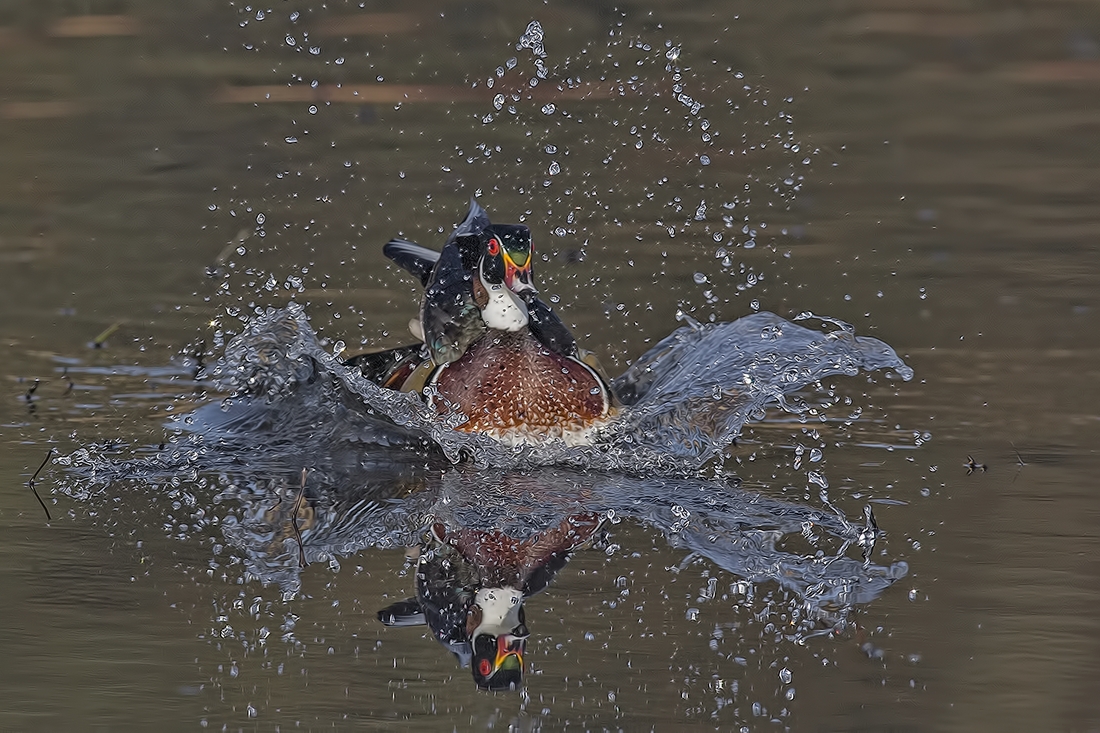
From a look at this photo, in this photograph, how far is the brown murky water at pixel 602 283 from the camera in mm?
4117

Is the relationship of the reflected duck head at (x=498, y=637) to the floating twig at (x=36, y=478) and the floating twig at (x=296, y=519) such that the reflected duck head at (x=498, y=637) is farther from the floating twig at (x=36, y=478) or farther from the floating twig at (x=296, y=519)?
the floating twig at (x=36, y=478)

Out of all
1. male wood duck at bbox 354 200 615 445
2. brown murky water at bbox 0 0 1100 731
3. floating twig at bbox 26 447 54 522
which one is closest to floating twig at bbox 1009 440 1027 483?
brown murky water at bbox 0 0 1100 731

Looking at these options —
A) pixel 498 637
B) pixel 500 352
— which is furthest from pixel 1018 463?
pixel 498 637

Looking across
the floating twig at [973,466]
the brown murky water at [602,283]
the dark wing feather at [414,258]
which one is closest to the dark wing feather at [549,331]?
the dark wing feather at [414,258]

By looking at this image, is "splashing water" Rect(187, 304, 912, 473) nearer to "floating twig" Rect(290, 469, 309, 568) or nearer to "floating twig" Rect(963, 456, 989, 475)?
"floating twig" Rect(290, 469, 309, 568)

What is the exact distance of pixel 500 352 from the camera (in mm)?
6359

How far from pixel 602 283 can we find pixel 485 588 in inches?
158

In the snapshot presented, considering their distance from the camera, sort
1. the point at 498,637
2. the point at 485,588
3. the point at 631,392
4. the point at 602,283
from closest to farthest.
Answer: the point at 498,637 < the point at 485,588 < the point at 631,392 < the point at 602,283

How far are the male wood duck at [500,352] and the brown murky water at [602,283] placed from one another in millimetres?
704

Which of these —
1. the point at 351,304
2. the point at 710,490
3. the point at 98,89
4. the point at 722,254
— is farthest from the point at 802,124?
the point at 710,490

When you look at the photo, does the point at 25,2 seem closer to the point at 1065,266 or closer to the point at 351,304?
the point at 351,304

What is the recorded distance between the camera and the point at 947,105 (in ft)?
39.8

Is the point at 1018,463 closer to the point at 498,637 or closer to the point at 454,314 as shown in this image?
the point at 454,314

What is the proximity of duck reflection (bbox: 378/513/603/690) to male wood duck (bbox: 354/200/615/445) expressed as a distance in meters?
0.88
